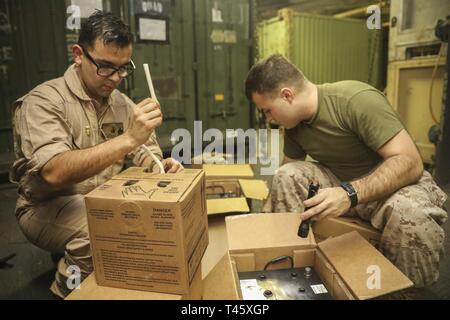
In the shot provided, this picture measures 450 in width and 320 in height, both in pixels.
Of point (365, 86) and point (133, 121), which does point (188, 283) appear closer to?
point (133, 121)

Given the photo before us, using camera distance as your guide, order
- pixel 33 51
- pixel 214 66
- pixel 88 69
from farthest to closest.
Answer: pixel 214 66
pixel 33 51
pixel 88 69

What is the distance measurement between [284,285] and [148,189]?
63cm

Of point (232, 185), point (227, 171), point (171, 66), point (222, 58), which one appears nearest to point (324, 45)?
point (222, 58)

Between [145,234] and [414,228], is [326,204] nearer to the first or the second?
[414,228]

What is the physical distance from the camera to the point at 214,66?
4148 mm

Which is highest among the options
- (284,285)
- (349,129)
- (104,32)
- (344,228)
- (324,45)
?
(324,45)

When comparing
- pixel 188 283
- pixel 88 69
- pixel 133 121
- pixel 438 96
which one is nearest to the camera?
pixel 188 283

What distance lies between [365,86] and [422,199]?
0.56 metres

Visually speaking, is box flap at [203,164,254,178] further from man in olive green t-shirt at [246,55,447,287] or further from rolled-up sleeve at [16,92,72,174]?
rolled-up sleeve at [16,92,72,174]

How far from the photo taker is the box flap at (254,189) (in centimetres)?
208

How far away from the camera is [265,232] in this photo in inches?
52.9

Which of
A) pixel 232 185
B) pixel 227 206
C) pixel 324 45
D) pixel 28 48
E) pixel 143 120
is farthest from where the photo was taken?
pixel 324 45

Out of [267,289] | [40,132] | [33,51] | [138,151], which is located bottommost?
[267,289]
